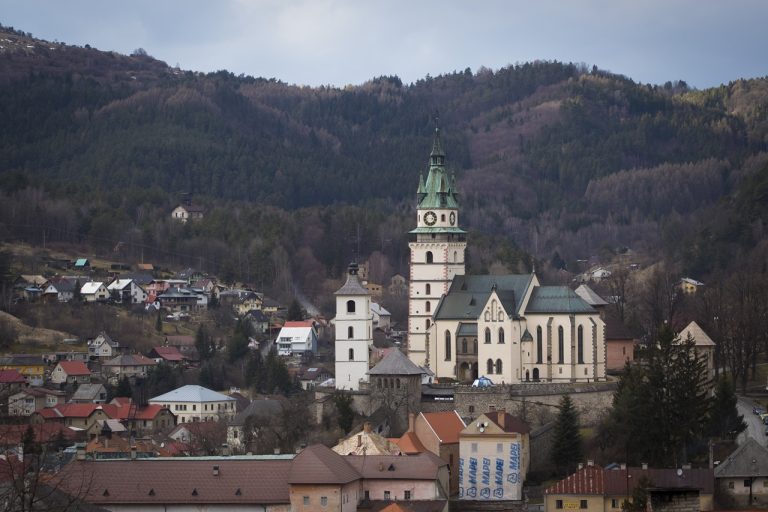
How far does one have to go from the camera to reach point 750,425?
89.2m

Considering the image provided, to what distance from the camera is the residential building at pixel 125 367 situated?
140750 millimetres

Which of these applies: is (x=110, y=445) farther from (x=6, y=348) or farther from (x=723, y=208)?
(x=723, y=208)

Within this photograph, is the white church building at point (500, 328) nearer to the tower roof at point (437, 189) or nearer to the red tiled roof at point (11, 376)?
the tower roof at point (437, 189)

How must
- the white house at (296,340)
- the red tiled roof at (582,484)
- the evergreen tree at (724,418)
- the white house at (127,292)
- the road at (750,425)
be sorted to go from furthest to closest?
the white house at (127,292)
the white house at (296,340)
the evergreen tree at (724,418)
the road at (750,425)
the red tiled roof at (582,484)

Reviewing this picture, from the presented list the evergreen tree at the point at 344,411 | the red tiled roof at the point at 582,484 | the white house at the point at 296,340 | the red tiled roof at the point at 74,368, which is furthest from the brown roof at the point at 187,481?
the white house at the point at 296,340

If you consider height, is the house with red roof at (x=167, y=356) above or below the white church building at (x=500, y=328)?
below

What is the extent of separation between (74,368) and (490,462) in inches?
2381

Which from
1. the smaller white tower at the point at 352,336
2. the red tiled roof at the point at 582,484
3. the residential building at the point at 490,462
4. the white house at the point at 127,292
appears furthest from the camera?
the white house at the point at 127,292

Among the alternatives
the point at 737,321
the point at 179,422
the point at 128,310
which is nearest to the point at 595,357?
the point at 737,321

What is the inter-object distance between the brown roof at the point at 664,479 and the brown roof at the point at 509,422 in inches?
332

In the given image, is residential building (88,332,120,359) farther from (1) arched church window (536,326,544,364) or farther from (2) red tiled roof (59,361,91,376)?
(1) arched church window (536,326,544,364)

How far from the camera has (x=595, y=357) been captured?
101m

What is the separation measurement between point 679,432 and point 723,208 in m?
113

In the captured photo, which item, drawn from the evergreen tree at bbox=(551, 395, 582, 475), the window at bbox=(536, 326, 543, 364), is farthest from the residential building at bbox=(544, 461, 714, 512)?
the window at bbox=(536, 326, 543, 364)
